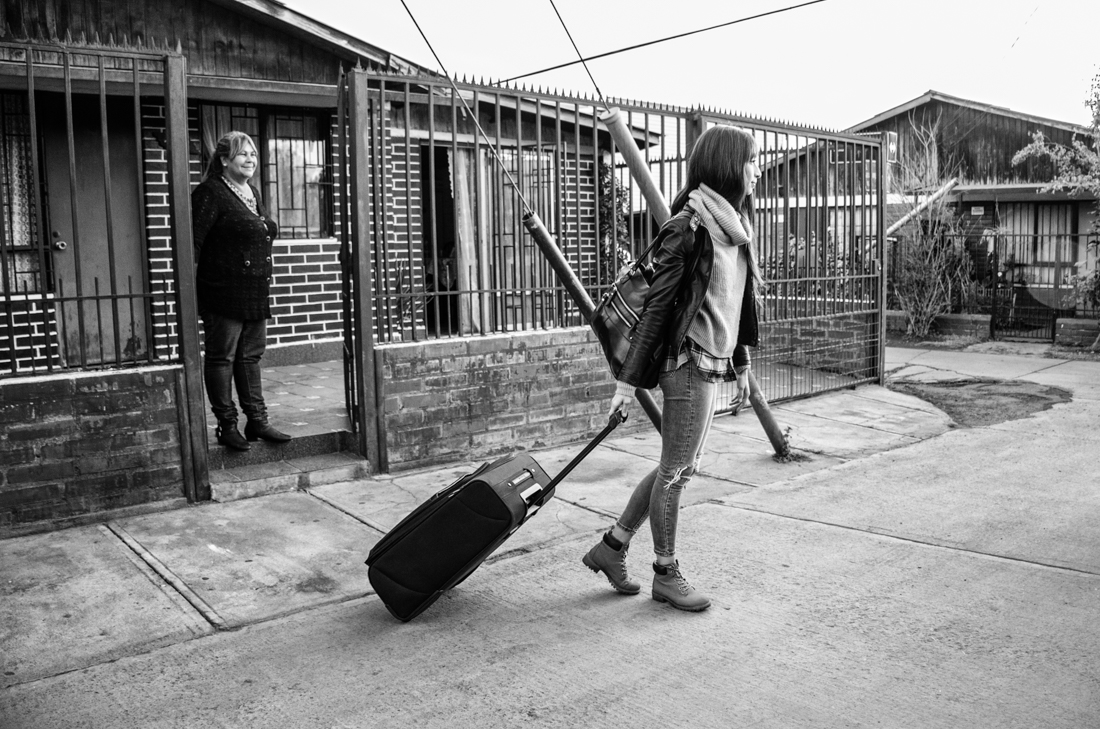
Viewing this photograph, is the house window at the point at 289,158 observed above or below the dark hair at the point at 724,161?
above

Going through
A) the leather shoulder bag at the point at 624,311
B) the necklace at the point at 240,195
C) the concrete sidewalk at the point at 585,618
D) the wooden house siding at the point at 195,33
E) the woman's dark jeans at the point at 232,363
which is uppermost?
the wooden house siding at the point at 195,33

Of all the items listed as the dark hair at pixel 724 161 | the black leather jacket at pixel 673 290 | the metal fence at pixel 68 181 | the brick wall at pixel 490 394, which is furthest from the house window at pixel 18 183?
the dark hair at pixel 724 161

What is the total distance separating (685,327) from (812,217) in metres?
6.01

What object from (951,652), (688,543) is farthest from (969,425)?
(951,652)

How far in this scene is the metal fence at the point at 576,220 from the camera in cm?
684

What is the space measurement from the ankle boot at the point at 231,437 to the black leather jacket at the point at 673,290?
3.13 meters

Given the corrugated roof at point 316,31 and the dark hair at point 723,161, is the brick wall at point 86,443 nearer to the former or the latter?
the dark hair at point 723,161

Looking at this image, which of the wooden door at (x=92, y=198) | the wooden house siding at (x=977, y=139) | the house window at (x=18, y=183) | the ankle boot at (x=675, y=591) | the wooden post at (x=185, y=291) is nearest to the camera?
the ankle boot at (x=675, y=591)

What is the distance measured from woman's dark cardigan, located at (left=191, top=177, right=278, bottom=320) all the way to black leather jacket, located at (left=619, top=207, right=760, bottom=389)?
3.02 metres

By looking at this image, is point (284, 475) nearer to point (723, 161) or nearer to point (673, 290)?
point (673, 290)

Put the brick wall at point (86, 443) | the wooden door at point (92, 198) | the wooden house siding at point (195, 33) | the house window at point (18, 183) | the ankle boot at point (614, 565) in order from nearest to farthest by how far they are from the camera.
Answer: the ankle boot at point (614, 565) < the brick wall at point (86, 443) < the house window at point (18, 183) < the wooden door at point (92, 198) < the wooden house siding at point (195, 33)

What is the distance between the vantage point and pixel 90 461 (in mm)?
5508

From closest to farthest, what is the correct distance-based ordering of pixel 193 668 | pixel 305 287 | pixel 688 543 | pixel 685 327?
pixel 193 668 < pixel 685 327 < pixel 688 543 < pixel 305 287

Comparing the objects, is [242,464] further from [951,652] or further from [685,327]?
[951,652]
